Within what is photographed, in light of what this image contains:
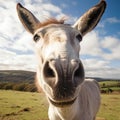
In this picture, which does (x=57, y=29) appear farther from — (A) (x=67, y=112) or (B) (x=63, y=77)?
(A) (x=67, y=112)

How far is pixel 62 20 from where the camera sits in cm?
463

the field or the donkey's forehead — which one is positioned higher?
the donkey's forehead

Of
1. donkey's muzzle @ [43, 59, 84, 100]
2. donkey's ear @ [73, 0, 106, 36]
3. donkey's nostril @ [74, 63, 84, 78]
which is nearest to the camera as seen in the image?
donkey's muzzle @ [43, 59, 84, 100]

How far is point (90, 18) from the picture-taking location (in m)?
4.36

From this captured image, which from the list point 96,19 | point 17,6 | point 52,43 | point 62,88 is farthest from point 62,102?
point 17,6

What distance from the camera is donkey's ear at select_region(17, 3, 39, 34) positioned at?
15.1 feet

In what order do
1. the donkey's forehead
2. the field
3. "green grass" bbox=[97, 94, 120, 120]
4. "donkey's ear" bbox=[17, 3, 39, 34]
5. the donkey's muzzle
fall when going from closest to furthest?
the donkey's muzzle, the donkey's forehead, "donkey's ear" bbox=[17, 3, 39, 34], the field, "green grass" bbox=[97, 94, 120, 120]

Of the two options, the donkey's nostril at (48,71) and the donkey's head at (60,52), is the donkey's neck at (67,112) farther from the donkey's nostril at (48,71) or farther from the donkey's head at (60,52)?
the donkey's nostril at (48,71)

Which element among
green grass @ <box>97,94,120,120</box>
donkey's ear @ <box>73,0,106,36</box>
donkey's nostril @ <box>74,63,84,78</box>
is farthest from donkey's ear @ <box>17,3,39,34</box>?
green grass @ <box>97,94,120,120</box>

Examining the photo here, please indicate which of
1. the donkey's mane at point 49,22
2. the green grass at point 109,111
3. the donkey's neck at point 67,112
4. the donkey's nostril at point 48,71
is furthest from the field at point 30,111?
the donkey's nostril at point 48,71

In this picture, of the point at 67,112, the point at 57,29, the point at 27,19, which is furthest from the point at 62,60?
the point at 27,19

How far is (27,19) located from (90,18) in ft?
4.30

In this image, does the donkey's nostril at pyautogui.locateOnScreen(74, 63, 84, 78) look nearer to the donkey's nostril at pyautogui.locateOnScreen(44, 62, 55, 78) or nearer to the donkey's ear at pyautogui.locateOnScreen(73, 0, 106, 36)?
the donkey's nostril at pyautogui.locateOnScreen(44, 62, 55, 78)

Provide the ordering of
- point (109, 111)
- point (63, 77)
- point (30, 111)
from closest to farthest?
point (63, 77)
point (30, 111)
point (109, 111)
